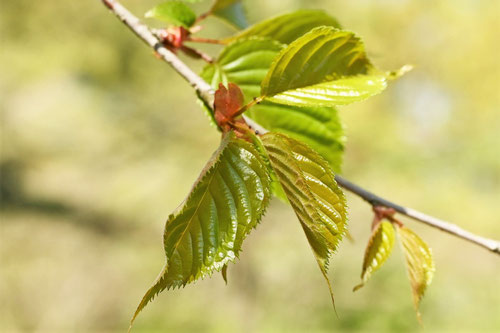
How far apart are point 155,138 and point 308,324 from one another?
324 cm

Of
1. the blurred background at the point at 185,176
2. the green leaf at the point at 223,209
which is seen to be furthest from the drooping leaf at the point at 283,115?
the blurred background at the point at 185,176

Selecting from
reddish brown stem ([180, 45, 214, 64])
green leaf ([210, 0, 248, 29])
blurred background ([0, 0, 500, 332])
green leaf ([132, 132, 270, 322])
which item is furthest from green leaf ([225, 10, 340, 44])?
blurred background ([0, 0, 500, 332])

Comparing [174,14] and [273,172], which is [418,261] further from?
[174,14]

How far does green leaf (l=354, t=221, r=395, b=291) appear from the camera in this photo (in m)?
0.59

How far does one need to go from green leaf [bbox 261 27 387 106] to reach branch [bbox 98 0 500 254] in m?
0.05

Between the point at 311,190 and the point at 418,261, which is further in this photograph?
the point at 418,261

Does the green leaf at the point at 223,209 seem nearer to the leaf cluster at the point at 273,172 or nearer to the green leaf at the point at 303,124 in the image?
the leaf cluster at the point at 273,172

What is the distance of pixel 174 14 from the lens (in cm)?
68

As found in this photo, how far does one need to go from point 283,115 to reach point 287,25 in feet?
0.41

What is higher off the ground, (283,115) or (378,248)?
(283,115)

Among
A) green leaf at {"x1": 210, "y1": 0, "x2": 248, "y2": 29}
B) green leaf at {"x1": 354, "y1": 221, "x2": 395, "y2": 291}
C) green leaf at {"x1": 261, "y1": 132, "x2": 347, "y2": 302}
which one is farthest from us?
green leaf at {"x1": 210, "y1": 0, "x2": 248, "y2": 29}

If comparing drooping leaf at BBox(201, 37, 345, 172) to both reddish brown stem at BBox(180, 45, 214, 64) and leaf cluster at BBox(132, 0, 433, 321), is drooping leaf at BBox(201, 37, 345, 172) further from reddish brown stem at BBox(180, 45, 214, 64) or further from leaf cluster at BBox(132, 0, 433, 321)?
leaf cluster at BBox(132, 0, 433, 321)

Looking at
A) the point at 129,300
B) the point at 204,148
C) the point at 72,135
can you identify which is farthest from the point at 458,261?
the point at 72,135

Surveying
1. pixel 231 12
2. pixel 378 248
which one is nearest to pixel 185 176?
pixel 231 12
